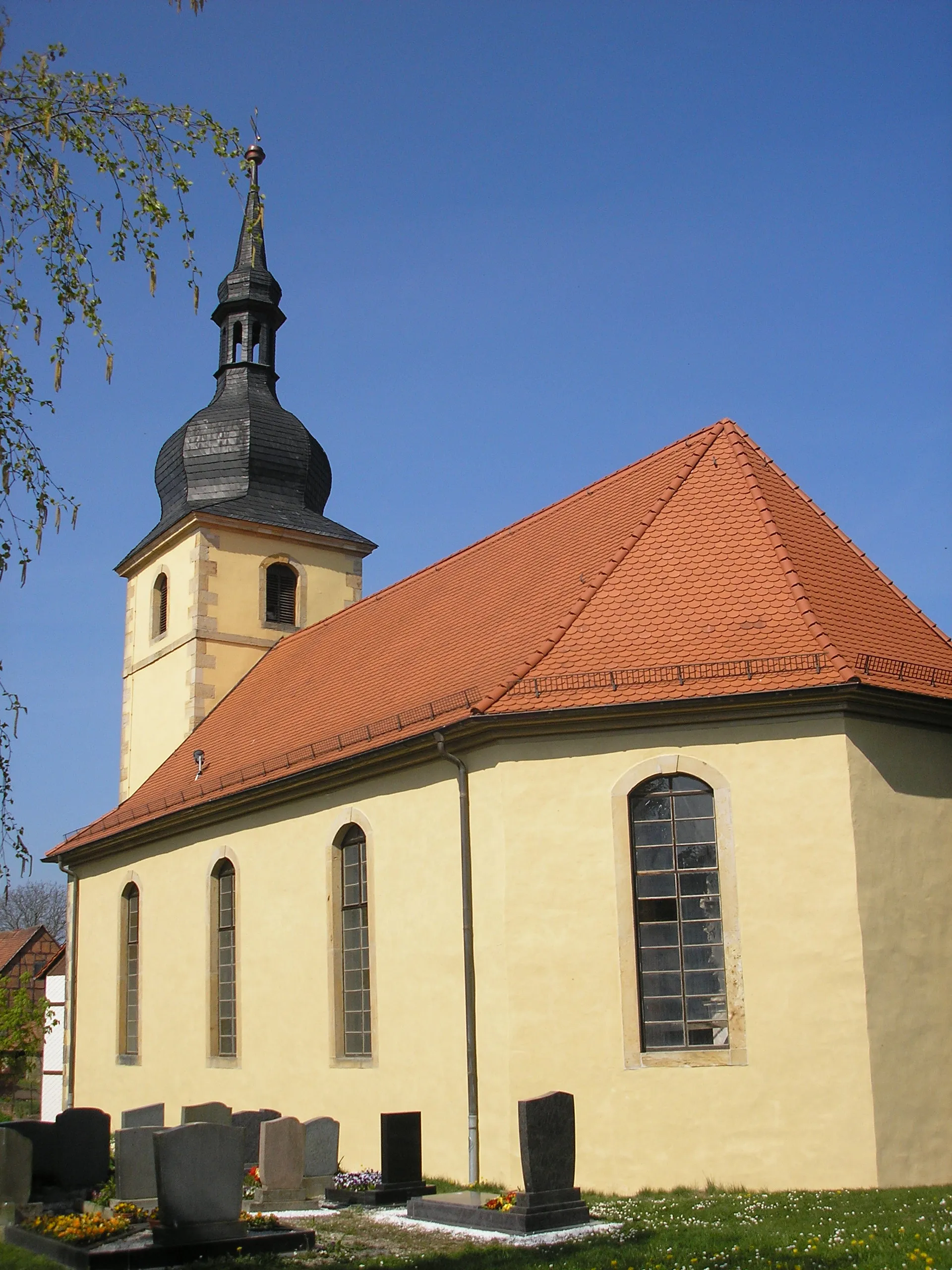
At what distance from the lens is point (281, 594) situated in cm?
2636

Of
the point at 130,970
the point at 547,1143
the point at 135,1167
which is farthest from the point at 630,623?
the point at 130,970

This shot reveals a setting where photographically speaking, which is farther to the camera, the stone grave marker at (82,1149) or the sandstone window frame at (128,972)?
the sandstone window frame at (128,972)

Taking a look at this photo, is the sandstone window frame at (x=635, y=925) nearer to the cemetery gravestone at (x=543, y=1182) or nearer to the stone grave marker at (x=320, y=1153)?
the cemetery gravestone at (x=543, y=1182)

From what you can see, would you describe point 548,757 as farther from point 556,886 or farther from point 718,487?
point 718,487

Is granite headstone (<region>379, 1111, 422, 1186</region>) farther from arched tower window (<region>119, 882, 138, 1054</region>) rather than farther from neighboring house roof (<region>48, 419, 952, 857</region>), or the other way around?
arched tower window (<region>119, 882, 138, 1054</region>)

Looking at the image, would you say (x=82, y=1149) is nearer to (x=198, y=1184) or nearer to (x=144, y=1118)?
(x=144, y=1118)

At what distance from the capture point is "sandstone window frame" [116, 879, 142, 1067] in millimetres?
21484

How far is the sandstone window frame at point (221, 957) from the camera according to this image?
18.5 m

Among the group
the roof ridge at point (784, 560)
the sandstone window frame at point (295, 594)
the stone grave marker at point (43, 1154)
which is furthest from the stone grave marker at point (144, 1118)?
the sandstone window frame at point (295, 594)

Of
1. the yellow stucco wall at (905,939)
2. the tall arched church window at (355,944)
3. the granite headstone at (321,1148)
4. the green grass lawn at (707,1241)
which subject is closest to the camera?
the green grass lawn at (707,1241)

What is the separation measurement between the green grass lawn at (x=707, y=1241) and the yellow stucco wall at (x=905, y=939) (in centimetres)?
57

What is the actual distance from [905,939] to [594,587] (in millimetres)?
4794

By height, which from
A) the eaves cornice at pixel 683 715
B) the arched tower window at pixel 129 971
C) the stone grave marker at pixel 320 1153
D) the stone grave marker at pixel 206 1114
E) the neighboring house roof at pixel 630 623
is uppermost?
the neighboring house roof at pixel 630 623

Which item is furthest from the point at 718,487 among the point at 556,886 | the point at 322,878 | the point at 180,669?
the point at 180,669
